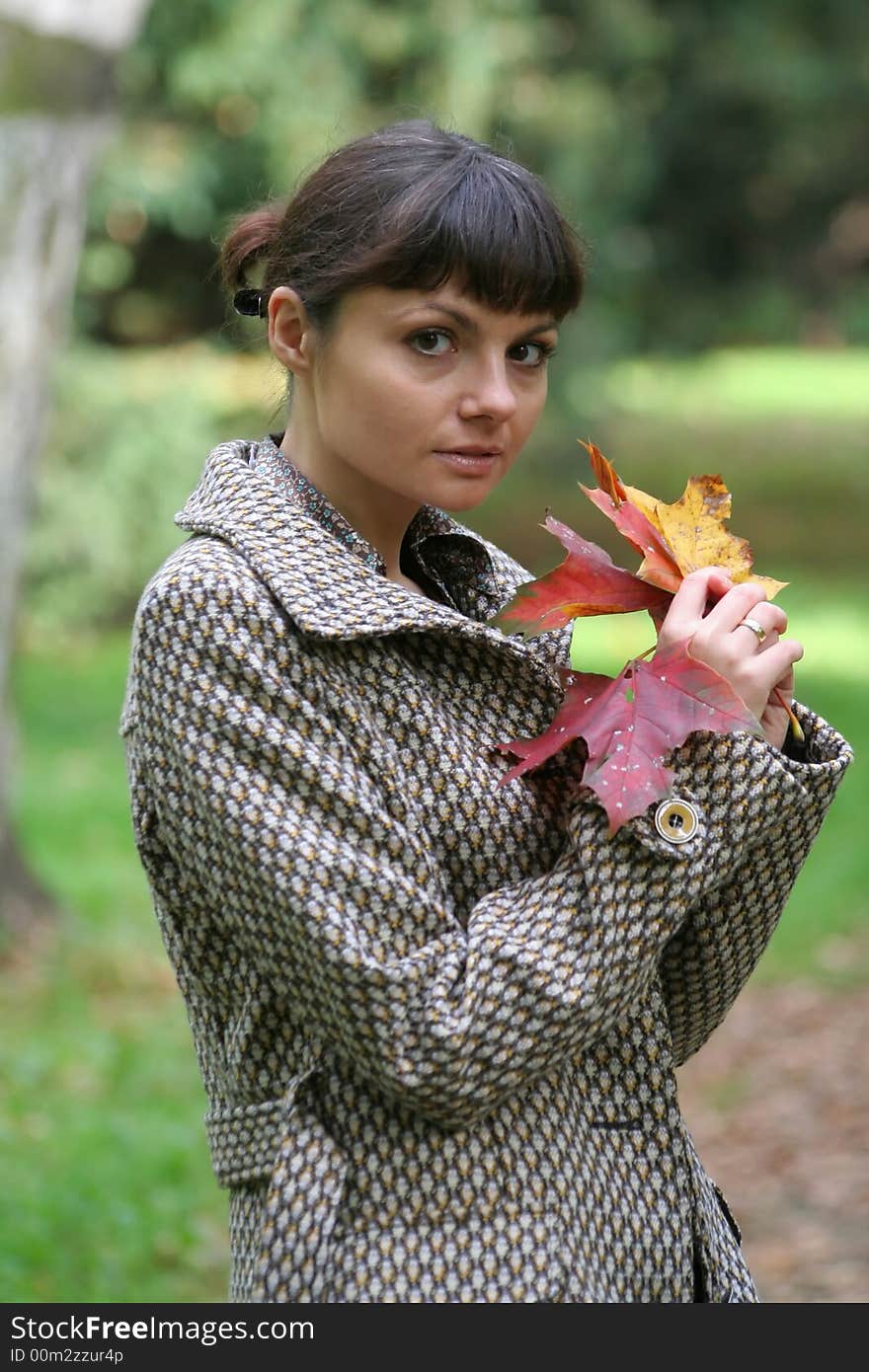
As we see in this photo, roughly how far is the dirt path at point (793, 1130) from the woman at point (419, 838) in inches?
115

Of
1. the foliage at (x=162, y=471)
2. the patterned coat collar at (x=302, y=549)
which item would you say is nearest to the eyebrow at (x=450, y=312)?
the patterned coat collar at (x=302, y=549)

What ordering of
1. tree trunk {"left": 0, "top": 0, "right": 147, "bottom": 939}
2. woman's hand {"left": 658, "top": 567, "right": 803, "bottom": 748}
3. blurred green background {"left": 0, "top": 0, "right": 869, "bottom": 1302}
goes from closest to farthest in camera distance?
woman's hand {"left": 658, "top": 567, "right": 803, "bottom": 748} < blurred green background {"left": 0, "top": 0, "right": 869, "bottom": 1302} < tree trunk {"left": 0, "top": 0, "right": 147, "bottom": 939}

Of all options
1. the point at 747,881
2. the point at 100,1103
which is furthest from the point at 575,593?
the point at 100,1103

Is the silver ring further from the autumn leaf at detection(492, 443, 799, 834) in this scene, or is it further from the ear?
the ear

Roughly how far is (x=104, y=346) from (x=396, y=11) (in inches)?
125

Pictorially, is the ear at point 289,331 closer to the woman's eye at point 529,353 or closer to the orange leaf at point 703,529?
the woman's eye at point 529,353

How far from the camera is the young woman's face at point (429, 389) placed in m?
1.83

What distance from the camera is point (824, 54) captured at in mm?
17250

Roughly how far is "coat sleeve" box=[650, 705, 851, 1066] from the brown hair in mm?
512

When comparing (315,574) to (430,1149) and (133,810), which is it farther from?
(430,1149)

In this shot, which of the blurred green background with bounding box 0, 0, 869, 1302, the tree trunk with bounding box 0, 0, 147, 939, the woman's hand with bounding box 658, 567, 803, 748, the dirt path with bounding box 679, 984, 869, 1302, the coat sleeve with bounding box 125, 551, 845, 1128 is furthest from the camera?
the tree trunk with bounding box 0, 0, 147, 939

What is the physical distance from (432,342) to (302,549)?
0.82 ft

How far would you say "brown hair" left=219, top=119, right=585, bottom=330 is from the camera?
1807 millimetres
